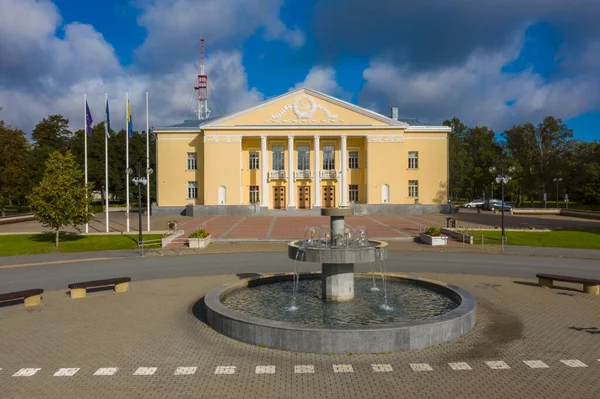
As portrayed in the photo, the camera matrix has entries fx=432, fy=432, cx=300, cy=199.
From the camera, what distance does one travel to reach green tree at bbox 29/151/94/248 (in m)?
28.0

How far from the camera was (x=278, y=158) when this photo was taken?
59.5 meters

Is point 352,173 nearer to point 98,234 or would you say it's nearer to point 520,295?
→ point 98,234

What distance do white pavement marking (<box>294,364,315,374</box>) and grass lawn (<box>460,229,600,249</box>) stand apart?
2374 cm

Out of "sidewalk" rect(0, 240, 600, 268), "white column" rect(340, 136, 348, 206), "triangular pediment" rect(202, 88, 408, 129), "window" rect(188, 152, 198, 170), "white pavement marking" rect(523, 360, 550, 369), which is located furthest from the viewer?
"window" rect(188, 152, 198, 170)

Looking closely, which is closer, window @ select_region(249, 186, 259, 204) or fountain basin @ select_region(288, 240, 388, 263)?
fountain basin @ select_region(288, 240, 388, 263)

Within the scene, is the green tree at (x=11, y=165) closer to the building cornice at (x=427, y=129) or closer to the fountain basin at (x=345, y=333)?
the building cornice at (x=427, y=129)

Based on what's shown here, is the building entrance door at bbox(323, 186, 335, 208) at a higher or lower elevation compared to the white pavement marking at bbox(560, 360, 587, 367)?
higher

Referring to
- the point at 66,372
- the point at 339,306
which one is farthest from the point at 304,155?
the point at 66,372

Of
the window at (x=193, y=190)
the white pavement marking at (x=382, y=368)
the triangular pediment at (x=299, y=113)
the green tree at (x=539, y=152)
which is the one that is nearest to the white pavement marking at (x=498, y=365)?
the white pavement marking at (x=382, y=368)

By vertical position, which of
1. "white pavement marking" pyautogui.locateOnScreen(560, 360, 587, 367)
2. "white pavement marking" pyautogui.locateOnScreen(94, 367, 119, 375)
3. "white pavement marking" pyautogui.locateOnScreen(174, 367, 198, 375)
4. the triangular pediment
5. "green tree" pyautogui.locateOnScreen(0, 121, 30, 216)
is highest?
the triangular pediment

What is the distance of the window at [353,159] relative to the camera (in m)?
59.9

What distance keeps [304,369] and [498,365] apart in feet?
12.9

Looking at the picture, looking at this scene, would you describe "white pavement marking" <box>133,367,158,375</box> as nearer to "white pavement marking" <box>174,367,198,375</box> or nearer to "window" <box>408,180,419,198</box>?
"white pavement marking" <box>174,367,198,375</box>

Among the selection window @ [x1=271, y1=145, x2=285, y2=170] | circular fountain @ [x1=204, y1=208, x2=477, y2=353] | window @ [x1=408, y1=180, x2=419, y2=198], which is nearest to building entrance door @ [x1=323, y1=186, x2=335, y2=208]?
window @ [x1=271, y1=145, x2=285, y2=170]
